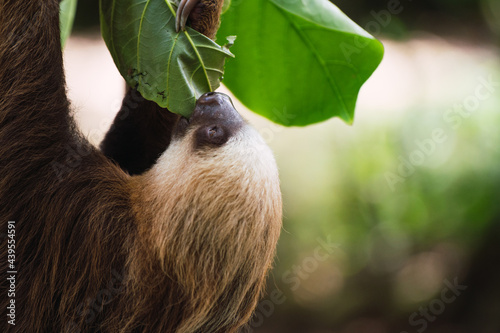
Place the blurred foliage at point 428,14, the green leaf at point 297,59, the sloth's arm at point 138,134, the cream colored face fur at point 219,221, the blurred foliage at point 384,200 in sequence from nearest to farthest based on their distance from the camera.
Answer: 1. the cream colored face fur at point 219,221
2. the green leaf at point 297,59
3. the sloth's arm at point 138,134
4. the blurred foliage at point 384,200
5. the blurred foliage at point 428,14

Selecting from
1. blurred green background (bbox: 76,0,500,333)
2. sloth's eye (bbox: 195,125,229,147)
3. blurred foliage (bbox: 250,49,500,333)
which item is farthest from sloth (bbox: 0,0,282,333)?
blurred foliage (bbox: 250,49,500,333)

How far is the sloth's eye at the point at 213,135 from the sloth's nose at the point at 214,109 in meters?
0.04

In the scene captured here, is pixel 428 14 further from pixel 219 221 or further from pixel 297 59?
pixel 219 221

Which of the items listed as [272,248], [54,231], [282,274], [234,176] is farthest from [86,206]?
[282,274]

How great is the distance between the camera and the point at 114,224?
85.1 inches

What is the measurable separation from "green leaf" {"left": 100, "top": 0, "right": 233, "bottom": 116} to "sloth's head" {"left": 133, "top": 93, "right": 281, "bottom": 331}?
0.10m

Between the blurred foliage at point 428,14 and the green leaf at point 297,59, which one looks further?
the blurred foliage at point 428,14

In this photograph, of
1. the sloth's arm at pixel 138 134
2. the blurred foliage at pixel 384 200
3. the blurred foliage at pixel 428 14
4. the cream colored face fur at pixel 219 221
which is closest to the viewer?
the cream colored face fur at pixel 219 221

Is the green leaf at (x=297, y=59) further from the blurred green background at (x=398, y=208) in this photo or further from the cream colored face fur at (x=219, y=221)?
the blurred green background at (x=398, y=208)

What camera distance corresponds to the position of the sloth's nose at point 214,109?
83.3 inches

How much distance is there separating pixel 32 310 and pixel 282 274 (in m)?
4.18

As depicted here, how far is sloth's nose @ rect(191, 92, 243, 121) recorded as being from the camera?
2115 mm

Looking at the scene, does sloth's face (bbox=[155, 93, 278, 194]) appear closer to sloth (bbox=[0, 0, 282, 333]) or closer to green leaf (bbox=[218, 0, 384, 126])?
sloth (bbox=[0, 0, 282, 333])

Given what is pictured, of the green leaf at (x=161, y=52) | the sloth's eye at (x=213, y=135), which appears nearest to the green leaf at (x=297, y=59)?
the green leaf at (x=161, y=52)
